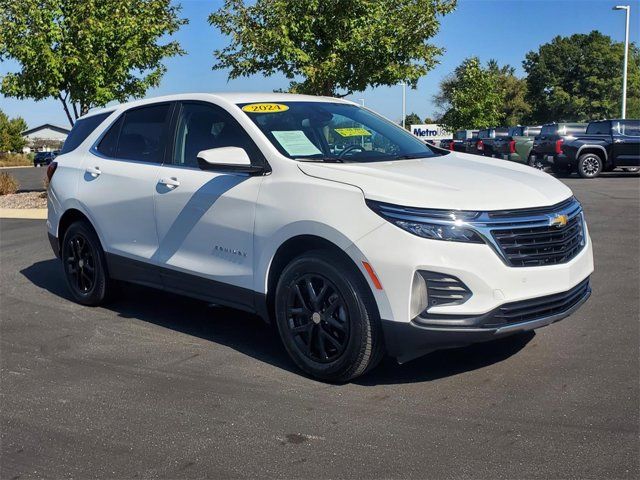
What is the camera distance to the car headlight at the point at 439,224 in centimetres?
374

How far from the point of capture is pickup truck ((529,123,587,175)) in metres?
21.4

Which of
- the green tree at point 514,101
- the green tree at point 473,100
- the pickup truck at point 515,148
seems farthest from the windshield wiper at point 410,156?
the green tree at point 514,101

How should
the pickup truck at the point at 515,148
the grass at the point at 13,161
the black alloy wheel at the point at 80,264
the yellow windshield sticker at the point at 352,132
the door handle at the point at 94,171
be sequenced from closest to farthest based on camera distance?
the yellow windshield sticker at the point at 352,132 → the door handle at the point at 94,171 → the black alloy wheel at the point at 80,264 → the pickup truck at the point at 515,148 → the grass at the point at 13,161

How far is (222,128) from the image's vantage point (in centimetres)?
501

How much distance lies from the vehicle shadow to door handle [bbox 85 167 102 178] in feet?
3.44

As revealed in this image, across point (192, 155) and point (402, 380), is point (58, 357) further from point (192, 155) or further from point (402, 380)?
point (402, 380)

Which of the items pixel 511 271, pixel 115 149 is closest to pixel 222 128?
pixel 115 149

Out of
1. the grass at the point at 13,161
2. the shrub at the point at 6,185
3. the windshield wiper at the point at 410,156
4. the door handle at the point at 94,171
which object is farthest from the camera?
the grass at the point at 13,161

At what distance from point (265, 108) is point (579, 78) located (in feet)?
253

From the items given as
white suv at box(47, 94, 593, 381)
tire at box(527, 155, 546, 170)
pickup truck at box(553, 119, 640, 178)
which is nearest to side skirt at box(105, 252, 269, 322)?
white suv at box(47, 94, 593, 381)

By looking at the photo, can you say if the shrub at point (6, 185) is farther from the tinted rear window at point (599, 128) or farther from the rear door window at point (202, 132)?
the tinted rear window at point (599, 128)

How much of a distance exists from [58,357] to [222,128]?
2046 mm

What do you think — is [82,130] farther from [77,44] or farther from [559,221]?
[77,44]

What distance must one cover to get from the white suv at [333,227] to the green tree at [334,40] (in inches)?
379
